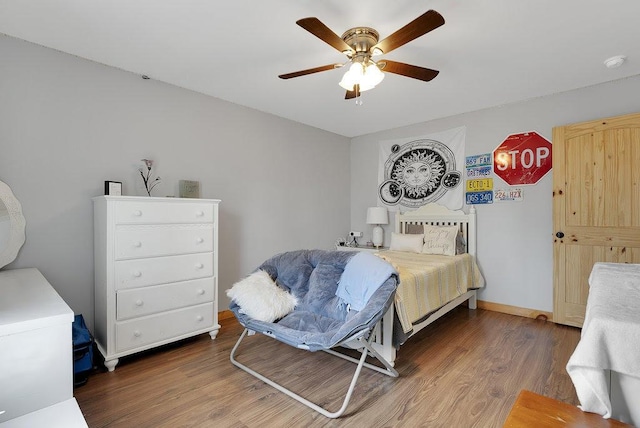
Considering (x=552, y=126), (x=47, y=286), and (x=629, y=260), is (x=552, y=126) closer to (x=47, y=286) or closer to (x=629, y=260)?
(x=629, y=260)

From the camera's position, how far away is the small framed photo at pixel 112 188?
241 cm

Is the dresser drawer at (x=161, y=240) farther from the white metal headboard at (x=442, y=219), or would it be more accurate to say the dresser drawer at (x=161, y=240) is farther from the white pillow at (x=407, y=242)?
the white metal headboard at (x=442, y=219)

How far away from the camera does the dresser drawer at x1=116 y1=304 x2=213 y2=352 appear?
7.52ft

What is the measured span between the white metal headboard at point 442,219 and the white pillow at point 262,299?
2435 millimetres

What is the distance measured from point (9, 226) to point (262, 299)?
183 centimetres

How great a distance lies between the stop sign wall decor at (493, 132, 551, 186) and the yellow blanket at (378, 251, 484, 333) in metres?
1.05

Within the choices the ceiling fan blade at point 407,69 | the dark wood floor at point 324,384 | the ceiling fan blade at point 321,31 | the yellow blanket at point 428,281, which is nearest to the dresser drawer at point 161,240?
the dark wood floor at point 324,384

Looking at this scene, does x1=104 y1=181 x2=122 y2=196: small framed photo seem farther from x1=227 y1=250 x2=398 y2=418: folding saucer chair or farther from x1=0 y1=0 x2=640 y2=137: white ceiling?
x1=227 y1=250 x2=398 y2=418: folding saucer chair

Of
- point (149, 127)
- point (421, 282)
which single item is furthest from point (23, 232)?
point (421, 282)

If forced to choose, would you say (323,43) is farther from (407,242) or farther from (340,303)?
(407,242)

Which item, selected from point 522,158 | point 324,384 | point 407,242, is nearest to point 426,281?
point 324,384

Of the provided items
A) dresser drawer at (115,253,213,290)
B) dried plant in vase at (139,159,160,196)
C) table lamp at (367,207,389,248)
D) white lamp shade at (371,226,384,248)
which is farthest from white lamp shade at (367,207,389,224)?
dried plant in vase at (139,159,160,196)

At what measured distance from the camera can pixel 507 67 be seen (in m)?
2.65

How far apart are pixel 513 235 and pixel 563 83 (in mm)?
1610
